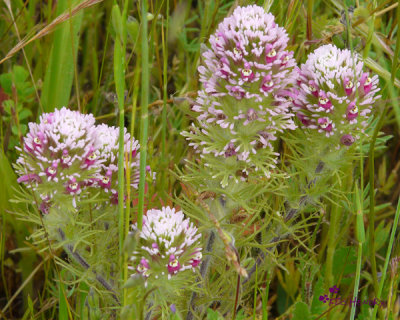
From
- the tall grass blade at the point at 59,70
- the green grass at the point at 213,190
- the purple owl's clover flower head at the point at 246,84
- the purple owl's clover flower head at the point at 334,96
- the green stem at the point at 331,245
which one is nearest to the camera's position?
the purple owl's clover flower head at the point at 246,84

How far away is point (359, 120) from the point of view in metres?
1.62

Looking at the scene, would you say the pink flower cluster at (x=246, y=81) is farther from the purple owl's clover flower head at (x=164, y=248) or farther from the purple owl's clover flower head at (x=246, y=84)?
the purple owl's clover flower head at (x=164, y=248)

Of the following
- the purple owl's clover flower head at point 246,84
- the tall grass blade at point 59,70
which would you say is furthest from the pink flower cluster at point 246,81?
the tall grass blade at point 59,70

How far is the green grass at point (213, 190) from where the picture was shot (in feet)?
5.51

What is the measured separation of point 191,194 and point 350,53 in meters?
0.65

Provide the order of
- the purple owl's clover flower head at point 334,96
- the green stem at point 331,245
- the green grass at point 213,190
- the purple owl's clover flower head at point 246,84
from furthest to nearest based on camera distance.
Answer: the green stem at point 331,245
the green grass at point 213,190
the purple owl's clover flower head at point 334,96
the purple owl's clover flower head at point 246,84

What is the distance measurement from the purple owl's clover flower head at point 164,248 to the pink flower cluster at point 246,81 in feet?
0.73

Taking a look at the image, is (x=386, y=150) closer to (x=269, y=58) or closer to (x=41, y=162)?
(x=269, y=58)

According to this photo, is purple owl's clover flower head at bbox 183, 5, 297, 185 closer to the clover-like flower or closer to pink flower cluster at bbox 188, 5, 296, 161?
pink flower cluster at bbox 188, 5, 296, 161

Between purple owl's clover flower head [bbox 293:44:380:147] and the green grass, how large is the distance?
0.23 ft

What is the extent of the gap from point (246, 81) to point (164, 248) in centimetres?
49

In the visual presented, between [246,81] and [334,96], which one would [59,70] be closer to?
[246,81]

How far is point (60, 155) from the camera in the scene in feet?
4.99

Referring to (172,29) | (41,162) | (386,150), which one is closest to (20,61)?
(172,29)
